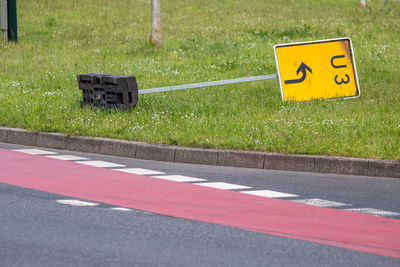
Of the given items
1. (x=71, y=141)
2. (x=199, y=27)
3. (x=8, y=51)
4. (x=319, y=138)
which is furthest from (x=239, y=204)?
(x=199, y=27)

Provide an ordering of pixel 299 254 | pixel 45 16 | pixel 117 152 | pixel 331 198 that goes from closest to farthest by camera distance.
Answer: pixel 299 254 < pixel 331 198 < pixel 117 152 < pixel 45 16

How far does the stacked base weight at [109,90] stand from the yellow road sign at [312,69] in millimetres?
2449

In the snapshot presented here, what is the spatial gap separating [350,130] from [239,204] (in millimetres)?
3452

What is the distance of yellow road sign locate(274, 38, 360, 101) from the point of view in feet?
41.5

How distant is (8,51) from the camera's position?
65.5 feet

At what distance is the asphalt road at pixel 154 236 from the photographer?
5523 millimetres

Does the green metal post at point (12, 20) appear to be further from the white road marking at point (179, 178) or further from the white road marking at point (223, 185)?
the white road marking at point (223, 185)

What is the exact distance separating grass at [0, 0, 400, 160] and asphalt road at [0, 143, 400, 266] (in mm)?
1580

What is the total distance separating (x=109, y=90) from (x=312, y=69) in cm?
334

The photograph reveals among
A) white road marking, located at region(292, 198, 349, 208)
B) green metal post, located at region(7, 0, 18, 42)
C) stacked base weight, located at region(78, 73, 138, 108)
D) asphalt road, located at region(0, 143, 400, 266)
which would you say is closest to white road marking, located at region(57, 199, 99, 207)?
asphalt road, located at region(0, 143, 400, 266)

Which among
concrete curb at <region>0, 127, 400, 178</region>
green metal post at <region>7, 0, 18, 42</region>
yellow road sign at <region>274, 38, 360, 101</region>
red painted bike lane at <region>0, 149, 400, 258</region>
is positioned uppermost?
green metal post at <region>7, 0, 18, 42</region>

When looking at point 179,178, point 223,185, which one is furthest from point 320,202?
point 179,178

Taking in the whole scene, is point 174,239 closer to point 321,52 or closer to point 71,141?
point 71,141

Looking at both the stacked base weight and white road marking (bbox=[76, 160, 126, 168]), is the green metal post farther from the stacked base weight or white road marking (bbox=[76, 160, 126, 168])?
white road marking (bbox=[76, 160, 126, 168])
